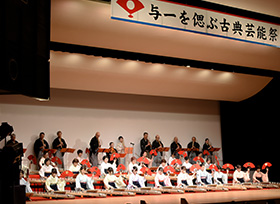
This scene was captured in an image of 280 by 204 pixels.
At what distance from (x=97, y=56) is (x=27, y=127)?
357 centimetres

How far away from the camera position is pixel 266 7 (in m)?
8.39

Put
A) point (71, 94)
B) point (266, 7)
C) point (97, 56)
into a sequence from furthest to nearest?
point (71, 94) < point (97, 56) < point (266, 7)

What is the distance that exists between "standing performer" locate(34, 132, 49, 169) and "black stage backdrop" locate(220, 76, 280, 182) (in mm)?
7637

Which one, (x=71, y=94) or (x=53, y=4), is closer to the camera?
(x=53, y=4)

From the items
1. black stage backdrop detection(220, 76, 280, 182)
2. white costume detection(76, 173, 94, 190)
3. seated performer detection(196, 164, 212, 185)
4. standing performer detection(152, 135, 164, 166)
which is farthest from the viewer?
black stage backdrop detection(220, 76, 280, 182)

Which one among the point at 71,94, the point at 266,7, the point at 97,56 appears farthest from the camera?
the point at 71,94

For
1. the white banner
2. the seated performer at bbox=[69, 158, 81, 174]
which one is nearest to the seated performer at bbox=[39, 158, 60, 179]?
the seated performer at bbox=[69, 158, 81, 174]

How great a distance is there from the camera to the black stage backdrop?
12696mm

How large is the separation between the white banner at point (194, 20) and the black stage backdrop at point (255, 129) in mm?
5108

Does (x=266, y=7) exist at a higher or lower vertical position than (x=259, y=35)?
higher

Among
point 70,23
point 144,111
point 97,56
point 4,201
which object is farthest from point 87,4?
point 144,111

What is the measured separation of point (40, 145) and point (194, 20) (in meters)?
6.48

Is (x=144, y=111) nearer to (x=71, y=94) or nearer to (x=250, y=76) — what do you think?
(x=71, y=94)

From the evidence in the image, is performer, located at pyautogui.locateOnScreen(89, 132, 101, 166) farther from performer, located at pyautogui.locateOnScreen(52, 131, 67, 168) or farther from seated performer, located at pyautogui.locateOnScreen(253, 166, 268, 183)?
seated performer, located at pyautogui.locateOnScreen(253, 166, 268, 183)
